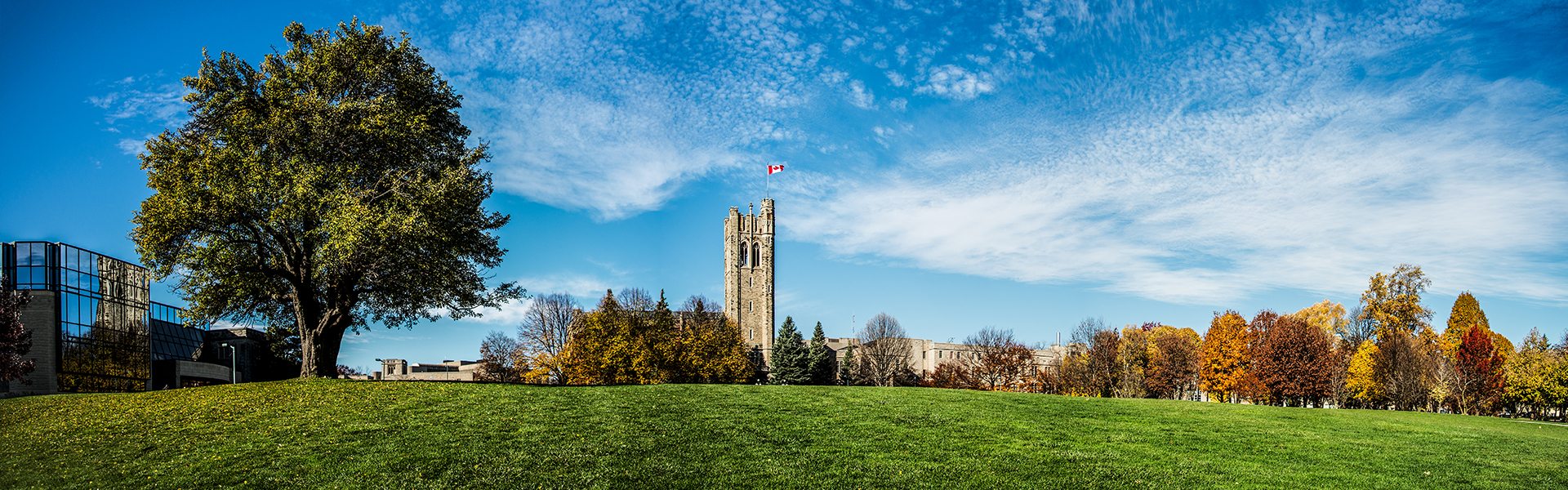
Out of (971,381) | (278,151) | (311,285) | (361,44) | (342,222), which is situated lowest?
(971,381)

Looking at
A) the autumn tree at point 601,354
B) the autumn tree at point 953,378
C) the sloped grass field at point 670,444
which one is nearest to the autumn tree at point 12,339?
the sloped grass field at point 670,444

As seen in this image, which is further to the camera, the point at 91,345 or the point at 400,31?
the point at 91,345

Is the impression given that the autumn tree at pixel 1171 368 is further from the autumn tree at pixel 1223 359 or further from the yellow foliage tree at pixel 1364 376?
the yellow foliage tree at pixel 1364 376

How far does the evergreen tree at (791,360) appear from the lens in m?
84.4

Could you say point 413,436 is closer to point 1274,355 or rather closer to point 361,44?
point 361,44

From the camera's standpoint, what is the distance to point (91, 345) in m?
42.8

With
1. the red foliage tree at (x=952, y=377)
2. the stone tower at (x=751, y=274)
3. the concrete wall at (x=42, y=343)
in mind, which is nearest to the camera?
the concrete wall at (x=42, y=343)

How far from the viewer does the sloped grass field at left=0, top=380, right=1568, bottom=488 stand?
13.3 meters

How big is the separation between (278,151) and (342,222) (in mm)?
4776

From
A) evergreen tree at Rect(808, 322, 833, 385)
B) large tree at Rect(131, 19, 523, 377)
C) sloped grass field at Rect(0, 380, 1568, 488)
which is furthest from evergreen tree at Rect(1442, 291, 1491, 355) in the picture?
large tree at Rect(131, 19, 523, 377)

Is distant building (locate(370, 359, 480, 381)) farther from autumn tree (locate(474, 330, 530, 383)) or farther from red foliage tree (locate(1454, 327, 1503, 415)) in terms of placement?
red foliage tree (locate(1454, 327, 1503, 415))

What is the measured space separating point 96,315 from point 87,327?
1.15 metres

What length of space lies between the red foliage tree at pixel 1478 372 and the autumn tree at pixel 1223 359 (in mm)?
12852

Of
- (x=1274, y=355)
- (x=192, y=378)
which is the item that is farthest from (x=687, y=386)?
(x=192, y=378)
